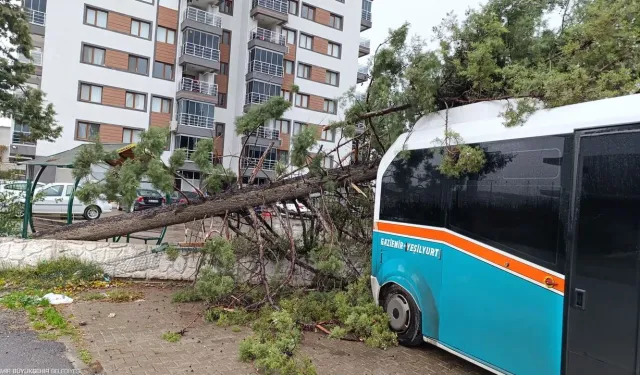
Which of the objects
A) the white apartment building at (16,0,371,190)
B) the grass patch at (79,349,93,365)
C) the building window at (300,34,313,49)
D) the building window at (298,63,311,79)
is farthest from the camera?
the building window at (300,34,313,49)

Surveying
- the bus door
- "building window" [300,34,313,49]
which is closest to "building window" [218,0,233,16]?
"building window" [300,34,313,49]

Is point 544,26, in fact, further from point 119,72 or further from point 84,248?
point 119,72

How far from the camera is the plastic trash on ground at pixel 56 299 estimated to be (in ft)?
21.6

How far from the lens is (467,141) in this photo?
459cm

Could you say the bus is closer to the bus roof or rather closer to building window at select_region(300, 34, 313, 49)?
the bus roof

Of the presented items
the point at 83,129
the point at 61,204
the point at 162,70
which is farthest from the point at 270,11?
the point at 61,204

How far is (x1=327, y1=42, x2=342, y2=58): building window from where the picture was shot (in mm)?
42375

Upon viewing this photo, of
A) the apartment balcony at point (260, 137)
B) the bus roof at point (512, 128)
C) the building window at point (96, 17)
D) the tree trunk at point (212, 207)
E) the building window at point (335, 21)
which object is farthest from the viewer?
the building window at point (335, 21)

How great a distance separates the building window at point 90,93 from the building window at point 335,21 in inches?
856

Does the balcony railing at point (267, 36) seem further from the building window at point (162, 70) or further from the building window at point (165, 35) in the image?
the building window at point (162, 70)

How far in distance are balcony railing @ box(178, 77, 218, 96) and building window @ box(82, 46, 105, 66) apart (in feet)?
18.7

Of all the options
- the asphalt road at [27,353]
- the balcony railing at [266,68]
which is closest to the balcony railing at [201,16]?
the balcony railing at [266,68]

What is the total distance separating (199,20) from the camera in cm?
3506

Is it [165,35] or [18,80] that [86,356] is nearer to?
[18,80]
